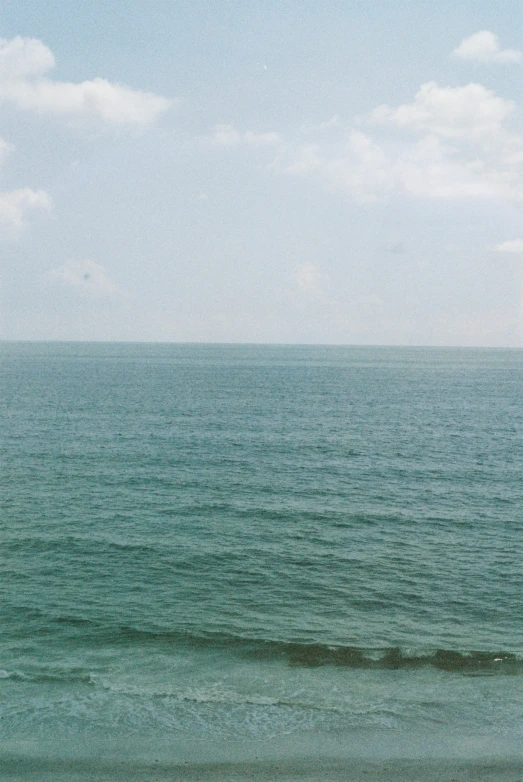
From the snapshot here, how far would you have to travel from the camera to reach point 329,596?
42.3m

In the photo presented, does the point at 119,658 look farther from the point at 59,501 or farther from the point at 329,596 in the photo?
the point at 59,501

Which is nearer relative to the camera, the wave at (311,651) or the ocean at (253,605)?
the ocean at (253,605)

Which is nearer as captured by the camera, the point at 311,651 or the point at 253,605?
the point at 311,651

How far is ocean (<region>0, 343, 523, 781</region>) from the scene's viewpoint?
28156 millimetres

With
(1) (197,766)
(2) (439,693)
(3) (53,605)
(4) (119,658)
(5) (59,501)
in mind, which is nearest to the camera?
(1) (197,766)

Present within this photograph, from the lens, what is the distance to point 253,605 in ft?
134

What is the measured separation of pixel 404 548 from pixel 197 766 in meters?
27.4

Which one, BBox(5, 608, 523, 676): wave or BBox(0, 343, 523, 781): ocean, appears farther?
BBox(5, 608, 523, 676): wave

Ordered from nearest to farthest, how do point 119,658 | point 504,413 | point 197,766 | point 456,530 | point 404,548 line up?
1. point 197,766
2. point 119,658
3. point 404,548
4. point 456,530
5. point 504,413

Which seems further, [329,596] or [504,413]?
[504,413]

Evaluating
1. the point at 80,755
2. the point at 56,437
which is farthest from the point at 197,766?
the point at 56,437

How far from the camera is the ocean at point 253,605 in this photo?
28.2 meters

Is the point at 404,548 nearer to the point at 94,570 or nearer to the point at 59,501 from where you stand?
the point at 94,570

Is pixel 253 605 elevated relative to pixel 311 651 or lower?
elevated
